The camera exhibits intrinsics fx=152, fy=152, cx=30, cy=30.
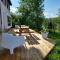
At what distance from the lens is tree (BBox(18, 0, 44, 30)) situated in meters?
7.90

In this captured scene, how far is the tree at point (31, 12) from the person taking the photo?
25.9 ft

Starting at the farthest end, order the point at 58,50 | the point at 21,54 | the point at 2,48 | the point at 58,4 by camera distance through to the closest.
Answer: the point at 58,4 < the point at 58,50 < the point at 2,48 < the point at 21,54

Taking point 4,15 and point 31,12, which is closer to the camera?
point 31,12

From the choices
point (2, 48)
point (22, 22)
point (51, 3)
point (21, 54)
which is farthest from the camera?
point (22, 22)

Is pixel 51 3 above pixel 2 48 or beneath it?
above

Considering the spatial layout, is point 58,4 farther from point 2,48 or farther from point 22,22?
point 2,48

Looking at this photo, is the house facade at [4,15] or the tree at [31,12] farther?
the house facade at [4,15]

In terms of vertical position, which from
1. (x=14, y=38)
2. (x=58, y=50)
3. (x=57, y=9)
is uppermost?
(x=57, y=9)

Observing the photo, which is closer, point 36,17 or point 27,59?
point 27,59

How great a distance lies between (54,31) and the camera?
840 centimetres

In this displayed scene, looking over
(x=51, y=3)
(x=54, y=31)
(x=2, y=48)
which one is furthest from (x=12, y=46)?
(x=54, y=31)

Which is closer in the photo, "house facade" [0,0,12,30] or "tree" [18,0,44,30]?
"tree" [18,0,44,30]

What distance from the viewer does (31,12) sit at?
8.20 metres

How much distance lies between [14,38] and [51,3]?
369 cm
